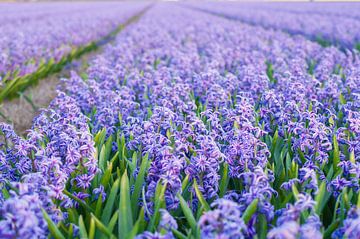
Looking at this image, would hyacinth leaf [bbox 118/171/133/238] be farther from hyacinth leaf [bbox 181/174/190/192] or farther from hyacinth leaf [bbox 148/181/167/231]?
hyacinth leaf [bbox 181/174/190/192]

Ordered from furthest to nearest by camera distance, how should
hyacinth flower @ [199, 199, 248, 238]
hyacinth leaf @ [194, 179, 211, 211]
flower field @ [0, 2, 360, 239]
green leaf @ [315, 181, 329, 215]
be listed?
hyacinth leaf @ [194, 179, 211, 211]
green leaf @ [315, 181, 329, 215]
flower field @ [0, 2, 360, 239]
hyacinth flower @ [199, 199, 248, 238]

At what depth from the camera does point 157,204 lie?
2.46m

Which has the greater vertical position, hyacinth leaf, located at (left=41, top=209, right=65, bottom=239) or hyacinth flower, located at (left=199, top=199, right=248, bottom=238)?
hyacinth flower, located at (left=199, top=199, right=248, bottom=238)

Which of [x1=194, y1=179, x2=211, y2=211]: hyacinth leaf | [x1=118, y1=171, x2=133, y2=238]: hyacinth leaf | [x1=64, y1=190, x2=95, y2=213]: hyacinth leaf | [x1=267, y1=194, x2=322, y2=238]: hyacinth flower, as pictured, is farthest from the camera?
[x1=64, y1=190, x2=95, y2=213]: hyacinth leaf

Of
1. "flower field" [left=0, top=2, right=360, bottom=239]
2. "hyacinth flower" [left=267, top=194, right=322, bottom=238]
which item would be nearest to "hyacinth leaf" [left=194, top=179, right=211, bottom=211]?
"flower field" [left=0, top=2, right=360, bottom=239]

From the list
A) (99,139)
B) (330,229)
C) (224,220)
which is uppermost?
(224,220)

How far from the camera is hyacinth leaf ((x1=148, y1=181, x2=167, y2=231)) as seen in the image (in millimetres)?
2387

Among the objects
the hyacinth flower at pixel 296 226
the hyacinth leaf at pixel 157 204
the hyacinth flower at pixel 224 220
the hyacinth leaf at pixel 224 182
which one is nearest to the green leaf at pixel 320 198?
the hyacinth flower at pixel 296 226

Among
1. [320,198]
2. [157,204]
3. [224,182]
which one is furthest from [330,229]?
[157,204]

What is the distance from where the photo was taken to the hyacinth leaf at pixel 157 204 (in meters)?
2.39

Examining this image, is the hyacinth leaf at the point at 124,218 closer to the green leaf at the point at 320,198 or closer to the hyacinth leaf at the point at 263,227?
the hyacinth leaf at the point at 263,227

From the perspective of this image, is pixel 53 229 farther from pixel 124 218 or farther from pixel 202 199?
pixel 202 199

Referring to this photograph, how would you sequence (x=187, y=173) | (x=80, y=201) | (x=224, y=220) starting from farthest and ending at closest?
(x=187, y=173) < (x=80, y=201) < (x=224, y=220)

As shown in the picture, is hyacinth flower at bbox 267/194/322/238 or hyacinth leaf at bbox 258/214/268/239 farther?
hyacinth leaf at bbox 258/214/268/239
